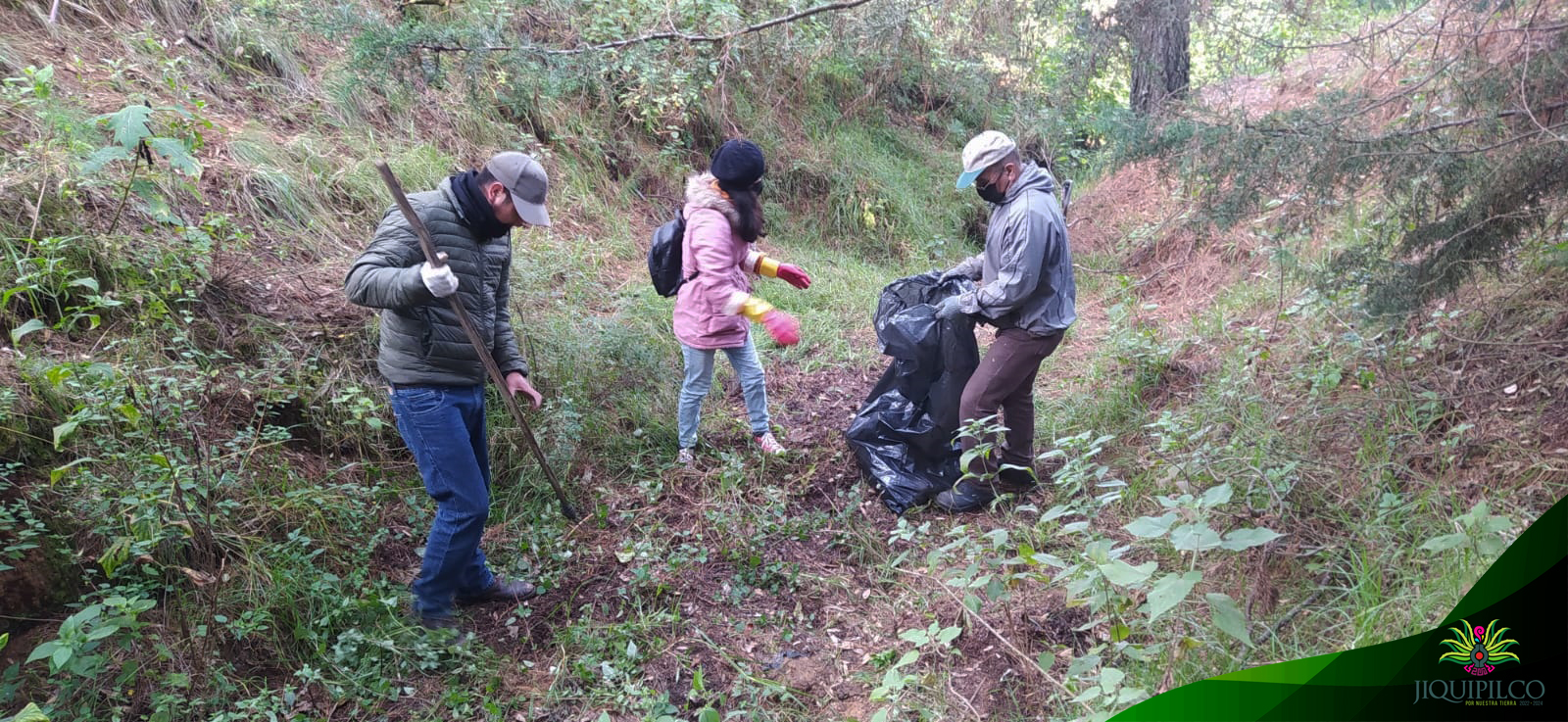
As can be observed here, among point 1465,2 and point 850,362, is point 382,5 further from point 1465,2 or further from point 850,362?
point 1465,2

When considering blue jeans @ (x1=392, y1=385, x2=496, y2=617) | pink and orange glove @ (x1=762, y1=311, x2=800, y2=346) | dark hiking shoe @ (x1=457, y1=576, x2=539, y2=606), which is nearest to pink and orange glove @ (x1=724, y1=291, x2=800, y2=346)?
pink and orange glove @ (x1=762, y1=311, x2=800, y2=346)

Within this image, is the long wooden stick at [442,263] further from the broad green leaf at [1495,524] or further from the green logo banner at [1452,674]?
the broad green leaf at [1495,524]

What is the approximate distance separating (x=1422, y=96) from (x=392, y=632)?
15.6 ft

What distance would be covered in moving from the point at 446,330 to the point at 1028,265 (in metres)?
2.43

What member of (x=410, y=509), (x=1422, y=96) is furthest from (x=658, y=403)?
(x=1422, y=96)

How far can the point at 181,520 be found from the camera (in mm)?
→ 3234

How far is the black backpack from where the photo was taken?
172 inches

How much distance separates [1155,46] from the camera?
402 cm

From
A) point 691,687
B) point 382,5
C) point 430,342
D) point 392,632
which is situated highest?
point 382,5

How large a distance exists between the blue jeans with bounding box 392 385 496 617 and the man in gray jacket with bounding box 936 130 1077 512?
79.5 inches

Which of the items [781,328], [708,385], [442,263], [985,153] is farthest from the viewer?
[708,385]

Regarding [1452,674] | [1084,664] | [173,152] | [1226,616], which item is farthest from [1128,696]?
[173,152]

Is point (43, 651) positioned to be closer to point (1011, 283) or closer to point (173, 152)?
point (173, 152)

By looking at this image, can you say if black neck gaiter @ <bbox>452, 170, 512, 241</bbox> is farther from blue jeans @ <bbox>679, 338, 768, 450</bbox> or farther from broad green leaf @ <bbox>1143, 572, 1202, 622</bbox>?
broad green leaf @ <bbox>1143, 572, 1202, 622</bbox>
